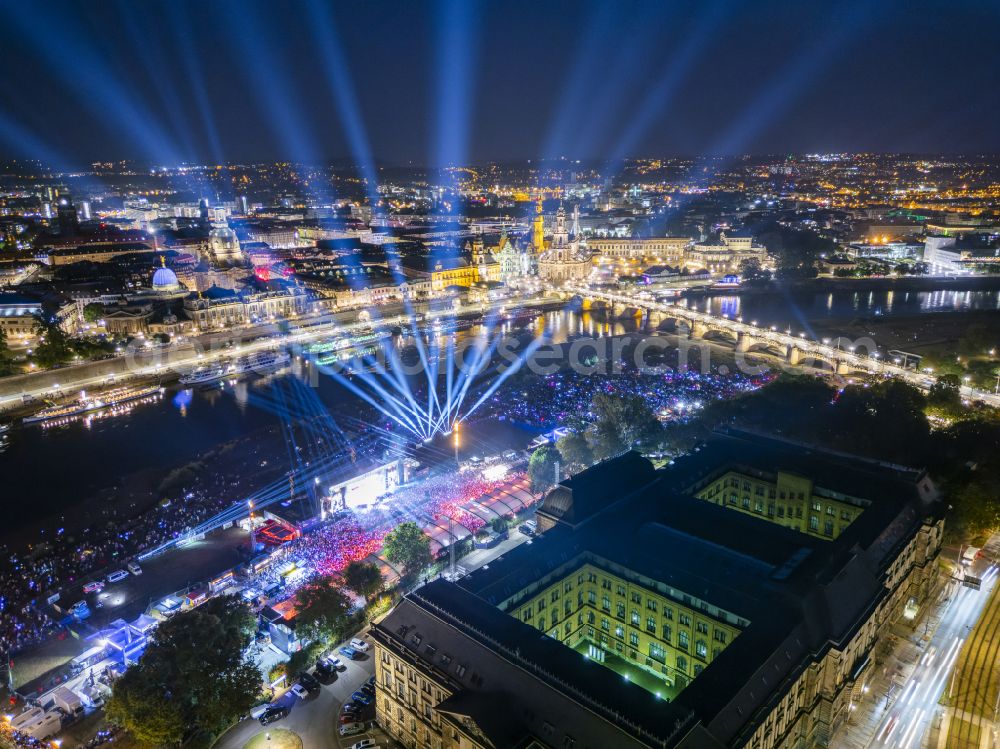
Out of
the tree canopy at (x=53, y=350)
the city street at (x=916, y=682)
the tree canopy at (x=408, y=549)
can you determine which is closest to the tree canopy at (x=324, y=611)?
the tree canopy at (x=408, y=549)

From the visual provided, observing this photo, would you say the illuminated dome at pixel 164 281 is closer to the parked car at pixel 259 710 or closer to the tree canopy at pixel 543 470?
the tree canopy at pixel 543 470

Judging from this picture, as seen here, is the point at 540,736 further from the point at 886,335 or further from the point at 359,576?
the point at 886,335

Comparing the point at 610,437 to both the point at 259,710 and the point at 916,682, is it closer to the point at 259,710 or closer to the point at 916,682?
the point at 916,682

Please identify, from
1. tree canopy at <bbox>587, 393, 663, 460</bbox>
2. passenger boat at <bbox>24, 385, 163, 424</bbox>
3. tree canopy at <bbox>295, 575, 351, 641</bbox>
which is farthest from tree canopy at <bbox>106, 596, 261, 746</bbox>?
passenger boat at <bbox>24, 385, 163, 424</bbox>

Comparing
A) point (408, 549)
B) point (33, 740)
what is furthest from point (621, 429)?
point (33, 740)

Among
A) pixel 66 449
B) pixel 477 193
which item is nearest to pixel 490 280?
pixel 66 449

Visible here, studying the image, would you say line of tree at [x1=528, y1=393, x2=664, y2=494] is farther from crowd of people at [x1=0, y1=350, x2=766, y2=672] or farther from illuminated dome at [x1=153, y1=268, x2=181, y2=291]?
illuminated dome at [x1=153, y1=268, x2=181, y2=291]
